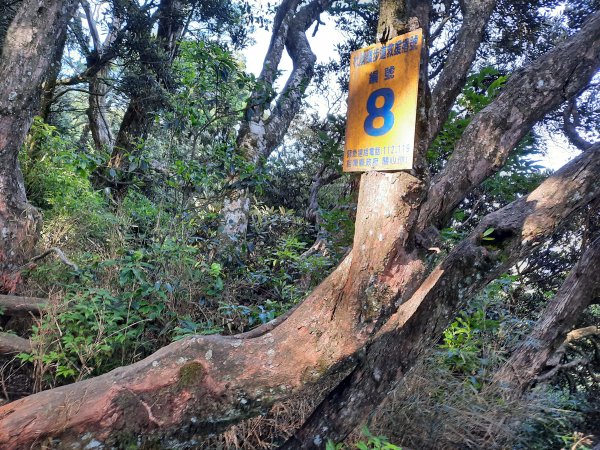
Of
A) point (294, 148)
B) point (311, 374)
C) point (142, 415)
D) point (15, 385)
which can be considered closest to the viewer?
point (142, 415)

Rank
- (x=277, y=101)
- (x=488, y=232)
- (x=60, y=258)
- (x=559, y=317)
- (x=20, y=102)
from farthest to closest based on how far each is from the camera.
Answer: (x=277, y=101) < (x=559, y=317) < (x=20, y=102) < (x=60, y=258) < (x=488, y=232)

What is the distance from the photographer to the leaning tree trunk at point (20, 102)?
3863mm

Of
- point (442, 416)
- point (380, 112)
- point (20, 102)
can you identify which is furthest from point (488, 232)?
point (20, 102)

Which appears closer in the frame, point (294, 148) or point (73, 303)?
point (73, 303)

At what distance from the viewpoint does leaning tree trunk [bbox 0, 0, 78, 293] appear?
3.86 m

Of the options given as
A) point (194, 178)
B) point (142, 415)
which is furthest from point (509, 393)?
point (194, 178)

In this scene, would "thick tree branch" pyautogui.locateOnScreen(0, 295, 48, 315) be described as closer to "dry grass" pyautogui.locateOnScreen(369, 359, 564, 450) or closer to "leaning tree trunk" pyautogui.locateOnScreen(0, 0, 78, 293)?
"leaning tree trunk" pyautogui.locateOnScreen(0, 0, 78, 293)

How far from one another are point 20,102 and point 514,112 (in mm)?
4290

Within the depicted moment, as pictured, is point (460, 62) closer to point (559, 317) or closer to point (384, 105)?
point (384, 105)

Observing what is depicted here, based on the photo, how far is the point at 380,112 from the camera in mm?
2094

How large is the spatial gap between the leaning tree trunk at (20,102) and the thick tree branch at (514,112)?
3628mm

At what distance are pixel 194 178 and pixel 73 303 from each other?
1562 mm

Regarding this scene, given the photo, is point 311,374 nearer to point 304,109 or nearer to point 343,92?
point 343,92

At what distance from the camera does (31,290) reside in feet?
11.8
